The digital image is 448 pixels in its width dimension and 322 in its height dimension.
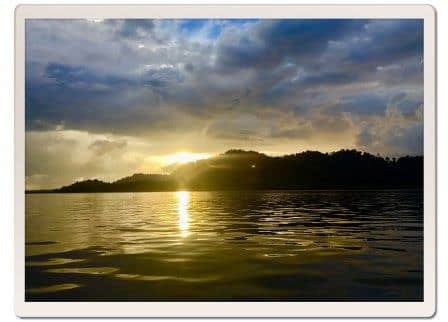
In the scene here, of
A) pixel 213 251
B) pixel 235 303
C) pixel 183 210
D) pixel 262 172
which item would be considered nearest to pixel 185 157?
pixel 183 210

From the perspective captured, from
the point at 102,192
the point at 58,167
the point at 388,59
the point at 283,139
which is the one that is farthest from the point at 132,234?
the point at 388,59

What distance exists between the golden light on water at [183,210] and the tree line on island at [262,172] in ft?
0.40

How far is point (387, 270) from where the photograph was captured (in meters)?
6.70

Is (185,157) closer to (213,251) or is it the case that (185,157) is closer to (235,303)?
(213,251)

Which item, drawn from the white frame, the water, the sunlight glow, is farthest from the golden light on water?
the white frame

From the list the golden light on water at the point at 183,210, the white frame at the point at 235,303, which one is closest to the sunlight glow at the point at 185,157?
the golden light on water at the point at 183,210

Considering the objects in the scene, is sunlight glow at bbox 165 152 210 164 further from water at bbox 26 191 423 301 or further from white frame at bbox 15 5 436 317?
white frame at bbox 15 5 436 317

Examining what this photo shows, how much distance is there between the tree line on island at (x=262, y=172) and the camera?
7160 mm

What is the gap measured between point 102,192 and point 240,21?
2.41 m

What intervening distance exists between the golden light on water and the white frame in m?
0.97

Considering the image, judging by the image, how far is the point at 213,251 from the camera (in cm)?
695

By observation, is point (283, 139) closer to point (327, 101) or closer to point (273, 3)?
point (327, 101)

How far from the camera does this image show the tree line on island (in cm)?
716

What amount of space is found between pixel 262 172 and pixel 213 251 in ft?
4.00
